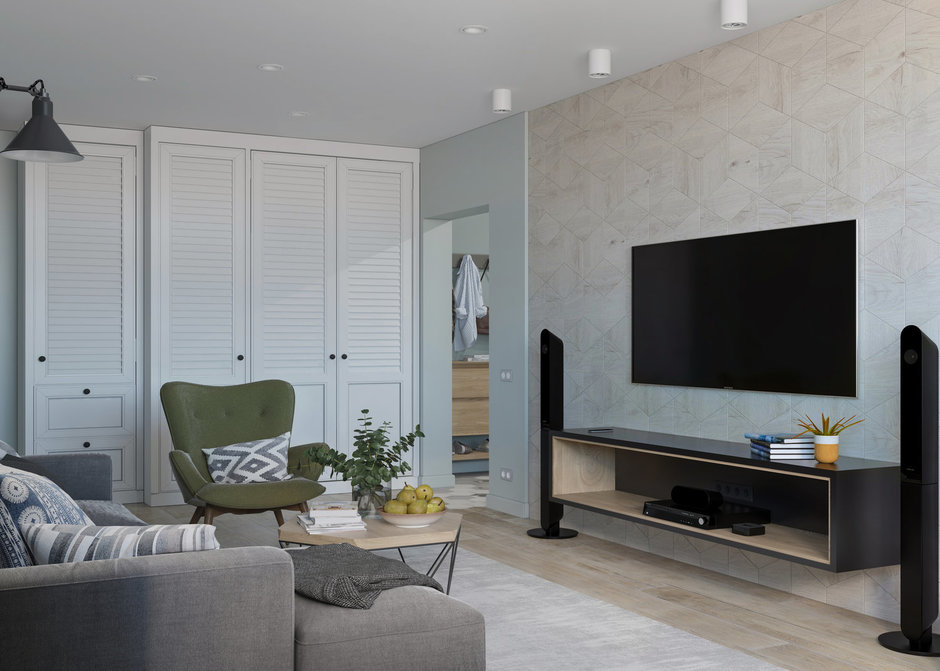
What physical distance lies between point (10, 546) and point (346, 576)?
2.72 ft

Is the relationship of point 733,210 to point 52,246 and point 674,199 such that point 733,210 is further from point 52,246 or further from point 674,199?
point 52,246

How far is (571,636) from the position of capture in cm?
350

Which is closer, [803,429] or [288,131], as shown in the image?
[803,429]

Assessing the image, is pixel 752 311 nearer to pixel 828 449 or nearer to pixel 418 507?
pixel 828 449

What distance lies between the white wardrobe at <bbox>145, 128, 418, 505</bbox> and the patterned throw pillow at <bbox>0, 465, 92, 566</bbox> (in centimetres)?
405

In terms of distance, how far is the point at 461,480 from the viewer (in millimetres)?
7719

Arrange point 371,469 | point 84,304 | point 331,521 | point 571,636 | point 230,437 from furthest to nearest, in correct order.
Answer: point 84,304
point 230,437
point 371,469
point 331,521
point 571,636

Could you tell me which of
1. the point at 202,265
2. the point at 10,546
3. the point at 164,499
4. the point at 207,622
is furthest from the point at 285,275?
the point at 207,622

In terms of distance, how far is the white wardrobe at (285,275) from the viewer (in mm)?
6434

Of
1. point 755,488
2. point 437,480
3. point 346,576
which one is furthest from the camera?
point 437,480

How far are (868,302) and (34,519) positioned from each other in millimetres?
3128

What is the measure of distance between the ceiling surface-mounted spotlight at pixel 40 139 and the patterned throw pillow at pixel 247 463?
1965 millimetres

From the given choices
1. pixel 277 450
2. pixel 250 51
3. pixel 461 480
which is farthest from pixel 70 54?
pixel 461 480

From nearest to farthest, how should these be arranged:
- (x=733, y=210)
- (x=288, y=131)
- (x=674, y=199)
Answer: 1. (x=733, y=210)
2. (x=674, y=199)
3. (x=288, y=131)
